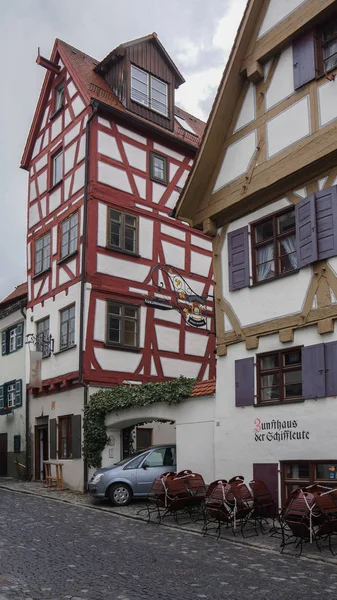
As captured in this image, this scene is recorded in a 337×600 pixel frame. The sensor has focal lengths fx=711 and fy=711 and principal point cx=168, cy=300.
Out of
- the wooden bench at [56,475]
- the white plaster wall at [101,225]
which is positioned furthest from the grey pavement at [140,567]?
the white plaster wall at [101,225]

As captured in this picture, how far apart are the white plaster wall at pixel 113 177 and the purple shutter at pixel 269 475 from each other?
1219 centimetres

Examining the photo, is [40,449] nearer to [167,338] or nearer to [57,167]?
[167,338]

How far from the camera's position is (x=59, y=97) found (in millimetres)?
26875

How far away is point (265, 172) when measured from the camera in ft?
50.2

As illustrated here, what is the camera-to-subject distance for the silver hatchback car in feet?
56.8

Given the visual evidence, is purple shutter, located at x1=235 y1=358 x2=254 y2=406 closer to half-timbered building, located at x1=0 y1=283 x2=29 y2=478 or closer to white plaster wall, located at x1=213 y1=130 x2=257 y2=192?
white plaster wall, located at x1=213 y1=130 x2=257 y2=192

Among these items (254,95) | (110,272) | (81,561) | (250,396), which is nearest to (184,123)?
(110,272)

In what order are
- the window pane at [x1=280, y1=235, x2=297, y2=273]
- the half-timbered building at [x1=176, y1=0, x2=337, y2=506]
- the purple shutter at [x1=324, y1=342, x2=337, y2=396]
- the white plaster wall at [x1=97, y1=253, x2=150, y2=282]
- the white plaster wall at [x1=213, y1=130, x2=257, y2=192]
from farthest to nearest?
the white plaster wall at [x1=97, y1=253, x2=150, y2=282], the white plaster wall at [x1=213, y1=130, x2=257, y2=192], the window pane at [x1=280, y1=235, x2=297, y2=273], the half-timbered building at [x1=176, y1=0, x2=337, y2=506], the purple shutter at [x1=324, y1=342, x2=337, y2=396]

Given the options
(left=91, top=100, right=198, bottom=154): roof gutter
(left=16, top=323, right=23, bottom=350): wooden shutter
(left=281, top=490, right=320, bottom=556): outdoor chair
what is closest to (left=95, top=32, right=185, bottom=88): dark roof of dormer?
(left=91, top=100, right=198, bottom=154): roof gutter

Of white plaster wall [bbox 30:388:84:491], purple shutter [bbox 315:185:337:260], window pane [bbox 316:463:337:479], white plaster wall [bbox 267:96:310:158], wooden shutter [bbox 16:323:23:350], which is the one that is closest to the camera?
window pane [bbox 316:463:337:479]

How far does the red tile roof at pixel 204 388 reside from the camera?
16723mm

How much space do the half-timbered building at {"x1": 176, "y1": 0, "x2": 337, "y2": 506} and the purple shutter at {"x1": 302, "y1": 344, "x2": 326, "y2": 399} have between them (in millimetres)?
27

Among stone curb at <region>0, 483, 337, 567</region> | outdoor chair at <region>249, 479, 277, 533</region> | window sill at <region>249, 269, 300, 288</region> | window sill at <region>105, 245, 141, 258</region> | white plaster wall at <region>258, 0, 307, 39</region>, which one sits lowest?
stone curb at <region>0, 483, 337, 567</region>

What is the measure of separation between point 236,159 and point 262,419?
5957 millimetres
